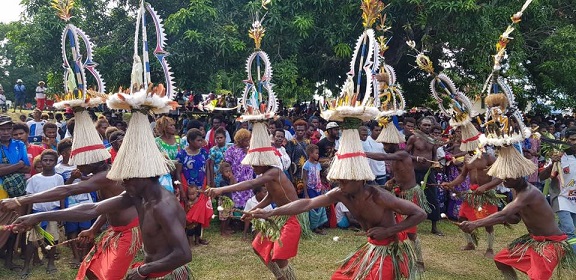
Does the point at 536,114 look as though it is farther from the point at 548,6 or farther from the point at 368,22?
the point at 368,22

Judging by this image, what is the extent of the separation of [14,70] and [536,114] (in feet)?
118

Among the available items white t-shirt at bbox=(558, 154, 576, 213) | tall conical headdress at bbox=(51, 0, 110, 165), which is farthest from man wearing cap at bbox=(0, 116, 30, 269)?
white t-shirt at bbox=(558, 154, 576, 213)

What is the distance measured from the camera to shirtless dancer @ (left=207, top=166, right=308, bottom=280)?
5.04m

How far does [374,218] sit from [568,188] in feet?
12.9

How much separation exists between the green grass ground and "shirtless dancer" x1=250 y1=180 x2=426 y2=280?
1779 mm

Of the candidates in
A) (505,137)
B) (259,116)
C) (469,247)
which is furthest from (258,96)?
(469,247)

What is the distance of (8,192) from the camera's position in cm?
616

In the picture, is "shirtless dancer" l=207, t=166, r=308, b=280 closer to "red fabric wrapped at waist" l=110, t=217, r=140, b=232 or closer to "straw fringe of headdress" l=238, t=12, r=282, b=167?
"straw fringe of headdress" l=238, t=12, r=282, b=167

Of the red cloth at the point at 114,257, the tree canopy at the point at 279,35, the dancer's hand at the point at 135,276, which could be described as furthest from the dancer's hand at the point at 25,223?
the tree canopy at the point at 279,35

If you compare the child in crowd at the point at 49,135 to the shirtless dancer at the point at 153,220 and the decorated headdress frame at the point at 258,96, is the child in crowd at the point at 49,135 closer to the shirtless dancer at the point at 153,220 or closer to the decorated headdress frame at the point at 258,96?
the decorated headdress frame at the point at 258,96

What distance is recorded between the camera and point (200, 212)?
7324mm

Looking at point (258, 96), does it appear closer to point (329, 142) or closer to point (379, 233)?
point (379, 233)

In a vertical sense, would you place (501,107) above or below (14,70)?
below

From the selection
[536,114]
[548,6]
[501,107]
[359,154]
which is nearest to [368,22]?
[359,154]
